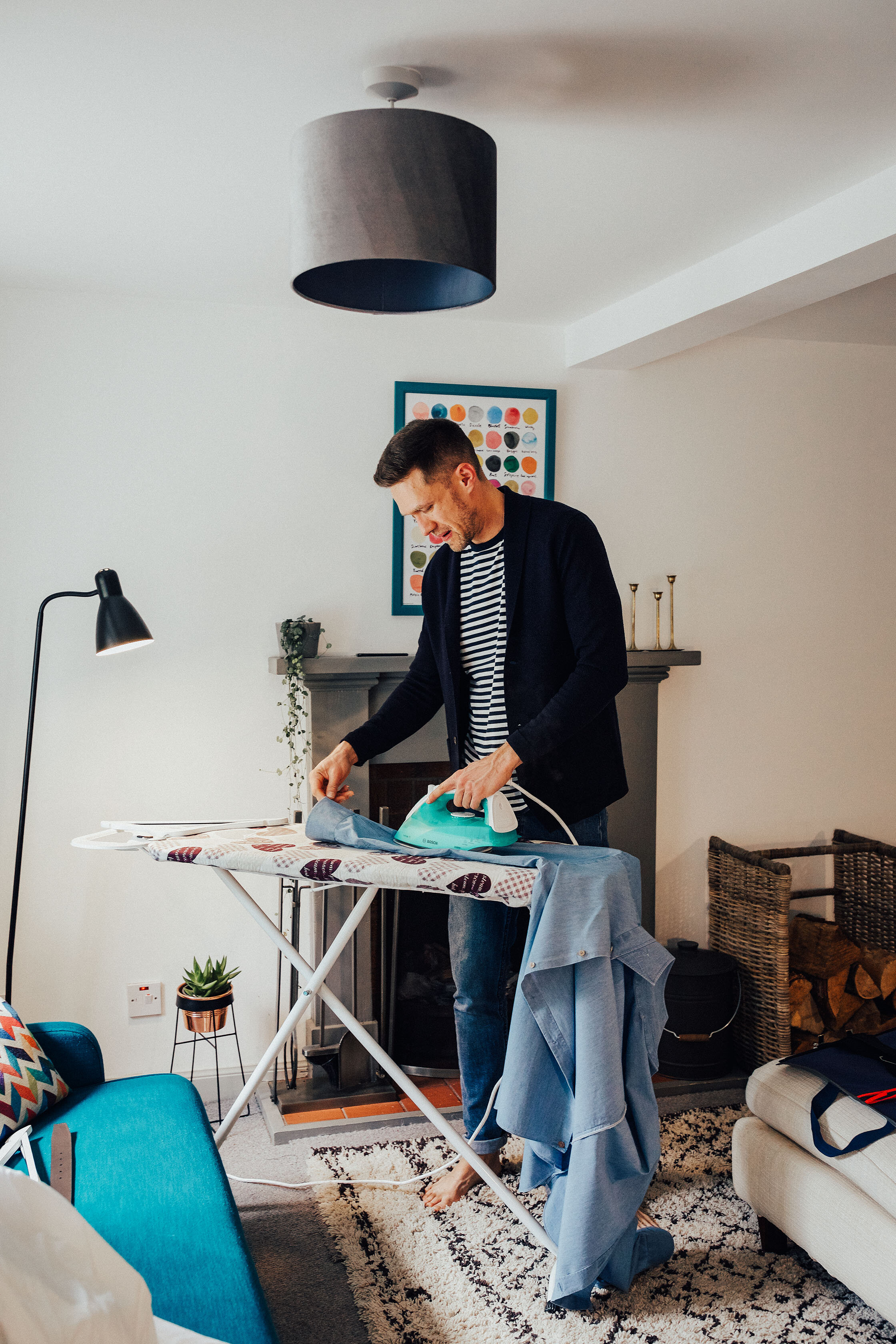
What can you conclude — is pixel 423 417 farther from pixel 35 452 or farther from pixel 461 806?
pixel 461 806

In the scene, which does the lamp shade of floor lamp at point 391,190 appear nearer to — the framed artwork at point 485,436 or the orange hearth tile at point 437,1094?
the framed artwork at point 485,436

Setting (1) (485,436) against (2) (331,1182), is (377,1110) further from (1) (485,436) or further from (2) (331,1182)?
(1) (485,436)

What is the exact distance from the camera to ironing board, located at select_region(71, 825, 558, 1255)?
180 cm

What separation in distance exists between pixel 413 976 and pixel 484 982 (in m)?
1.03

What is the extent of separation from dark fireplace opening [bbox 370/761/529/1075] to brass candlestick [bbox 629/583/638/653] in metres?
0.79

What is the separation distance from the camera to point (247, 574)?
10.2 feet

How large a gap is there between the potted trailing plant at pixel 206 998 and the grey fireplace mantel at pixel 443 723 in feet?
2.06

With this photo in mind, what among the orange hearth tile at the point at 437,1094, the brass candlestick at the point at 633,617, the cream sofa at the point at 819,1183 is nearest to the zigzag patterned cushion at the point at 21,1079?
the orange hearth tile at the point at 437,1094

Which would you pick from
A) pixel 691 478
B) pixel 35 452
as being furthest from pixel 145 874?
pixel 691 478

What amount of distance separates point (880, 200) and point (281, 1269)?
8.30ft

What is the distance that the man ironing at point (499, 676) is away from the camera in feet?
6.70

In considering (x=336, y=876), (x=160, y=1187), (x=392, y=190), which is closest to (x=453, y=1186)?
(x=160, y=1187)

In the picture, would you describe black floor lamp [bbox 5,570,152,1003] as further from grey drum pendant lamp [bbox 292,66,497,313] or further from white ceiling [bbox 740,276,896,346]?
white ceiling [bbox 740,276,896,346]

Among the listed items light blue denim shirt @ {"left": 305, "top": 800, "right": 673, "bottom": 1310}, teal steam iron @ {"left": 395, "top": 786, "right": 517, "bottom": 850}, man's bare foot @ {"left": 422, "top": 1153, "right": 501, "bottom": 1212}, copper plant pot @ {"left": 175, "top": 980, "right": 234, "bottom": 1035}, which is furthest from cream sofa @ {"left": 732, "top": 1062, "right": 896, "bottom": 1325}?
copper plant pot @ {"left": 175, "top": 980, "right": 234, "bottom": 1035}
